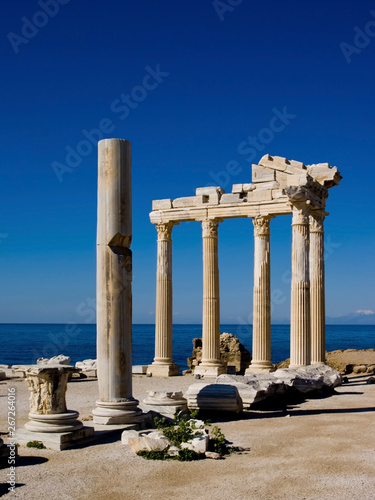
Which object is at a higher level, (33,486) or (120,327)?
(120,327)

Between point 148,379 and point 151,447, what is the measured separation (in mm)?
18134

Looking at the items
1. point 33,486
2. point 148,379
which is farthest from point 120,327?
point 148,379

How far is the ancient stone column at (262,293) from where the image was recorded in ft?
104

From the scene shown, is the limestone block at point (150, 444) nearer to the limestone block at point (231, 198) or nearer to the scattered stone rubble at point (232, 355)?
the limestone block at point (231, 198)

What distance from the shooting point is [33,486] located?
1170 centimetres

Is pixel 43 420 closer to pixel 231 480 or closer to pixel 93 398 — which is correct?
Answer: pixel 231 480

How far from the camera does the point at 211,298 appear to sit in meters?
33.6

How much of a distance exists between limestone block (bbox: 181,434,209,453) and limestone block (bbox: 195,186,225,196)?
67.8ft

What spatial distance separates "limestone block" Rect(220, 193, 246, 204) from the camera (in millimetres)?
32875

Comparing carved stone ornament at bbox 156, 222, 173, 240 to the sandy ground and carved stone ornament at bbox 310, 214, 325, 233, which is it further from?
the sandy ground

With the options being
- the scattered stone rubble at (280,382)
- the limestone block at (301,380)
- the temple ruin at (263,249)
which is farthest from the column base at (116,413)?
the temple ruin at (263,249)

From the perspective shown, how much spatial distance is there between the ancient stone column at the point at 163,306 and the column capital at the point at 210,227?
2.15 metres

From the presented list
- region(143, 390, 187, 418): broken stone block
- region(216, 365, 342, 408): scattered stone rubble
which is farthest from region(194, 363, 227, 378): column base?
region(143, 390, 187, 418): broken stone block

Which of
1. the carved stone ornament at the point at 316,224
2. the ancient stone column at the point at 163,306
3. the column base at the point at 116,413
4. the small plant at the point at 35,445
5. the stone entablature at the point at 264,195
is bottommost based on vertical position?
the small plant at the point at 35,445
